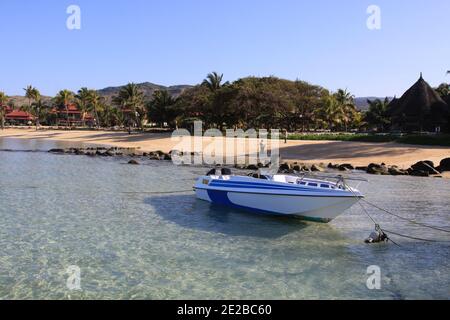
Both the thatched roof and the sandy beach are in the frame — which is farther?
the thatched roof

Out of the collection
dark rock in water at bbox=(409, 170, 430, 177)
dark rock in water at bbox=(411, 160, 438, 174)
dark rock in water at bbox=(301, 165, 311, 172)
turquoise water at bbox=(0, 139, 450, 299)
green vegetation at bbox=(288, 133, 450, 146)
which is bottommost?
turquoise water at bbox=(0, 139, 450, 299)

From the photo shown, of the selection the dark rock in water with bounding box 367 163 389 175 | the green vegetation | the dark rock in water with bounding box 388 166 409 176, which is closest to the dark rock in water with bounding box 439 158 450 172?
the dark rock in water with bounding box 388 166 409 176

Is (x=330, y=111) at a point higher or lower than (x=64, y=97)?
lower

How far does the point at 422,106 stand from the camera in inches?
2228

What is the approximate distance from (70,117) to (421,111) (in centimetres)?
9527

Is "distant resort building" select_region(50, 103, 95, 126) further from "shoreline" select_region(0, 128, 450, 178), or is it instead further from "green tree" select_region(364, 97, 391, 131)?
"green tree" select_region(364, 97, 391, 131)

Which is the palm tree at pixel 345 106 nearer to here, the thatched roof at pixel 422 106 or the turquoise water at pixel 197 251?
the thatched roof at pixel 422 106

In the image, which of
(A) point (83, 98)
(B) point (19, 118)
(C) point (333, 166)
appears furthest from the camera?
(B) point (19, 118)

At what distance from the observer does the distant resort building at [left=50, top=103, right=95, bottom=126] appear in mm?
115188

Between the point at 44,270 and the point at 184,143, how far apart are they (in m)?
49.1

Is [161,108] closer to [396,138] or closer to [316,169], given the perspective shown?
[396,138]

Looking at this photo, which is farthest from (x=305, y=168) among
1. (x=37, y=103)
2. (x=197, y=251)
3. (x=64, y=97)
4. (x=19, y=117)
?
(x=19, y=117)

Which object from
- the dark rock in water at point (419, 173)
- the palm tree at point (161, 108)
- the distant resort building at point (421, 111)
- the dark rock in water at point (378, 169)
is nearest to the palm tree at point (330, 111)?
the distant resort building at point (421, 111)
